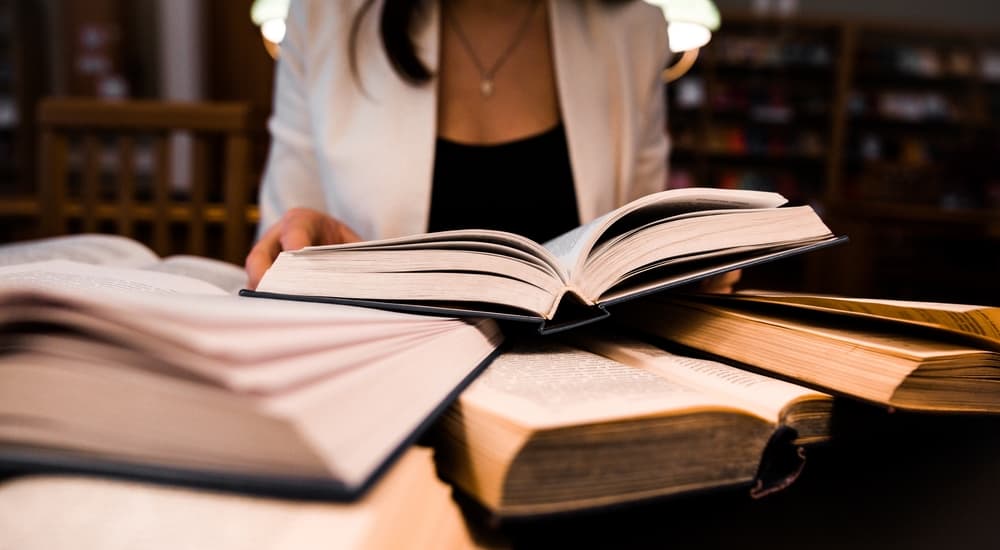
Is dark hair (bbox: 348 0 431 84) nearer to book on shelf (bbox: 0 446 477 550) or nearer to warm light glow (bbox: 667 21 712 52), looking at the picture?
book on shelf (bbox: 0 446 477 550)

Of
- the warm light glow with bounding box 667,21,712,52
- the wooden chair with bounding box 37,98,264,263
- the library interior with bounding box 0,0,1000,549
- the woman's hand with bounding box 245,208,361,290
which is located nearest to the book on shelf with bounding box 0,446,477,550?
the library interior with bounding box 0,0,1000,549

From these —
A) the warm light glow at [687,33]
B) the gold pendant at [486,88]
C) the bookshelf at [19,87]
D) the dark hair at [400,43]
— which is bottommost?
the bookshelf at [19,87]

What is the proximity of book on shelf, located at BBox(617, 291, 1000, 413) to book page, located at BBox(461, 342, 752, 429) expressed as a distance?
0.07 metres

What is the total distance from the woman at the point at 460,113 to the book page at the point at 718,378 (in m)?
0.50

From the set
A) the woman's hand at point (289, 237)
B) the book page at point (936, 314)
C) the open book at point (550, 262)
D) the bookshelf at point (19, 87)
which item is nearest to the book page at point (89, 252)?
the woman's hand at point (289, 237)

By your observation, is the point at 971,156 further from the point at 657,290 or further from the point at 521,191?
the point at 657,290

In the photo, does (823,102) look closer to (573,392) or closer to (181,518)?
(573,392)

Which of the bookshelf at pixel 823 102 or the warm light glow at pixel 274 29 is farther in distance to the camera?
the bookshelf at pixel 823 102

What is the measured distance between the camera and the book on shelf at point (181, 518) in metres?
0.17

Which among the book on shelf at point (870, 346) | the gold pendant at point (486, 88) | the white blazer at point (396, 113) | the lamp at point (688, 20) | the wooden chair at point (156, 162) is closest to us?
the book on shelf at point (870, 346)

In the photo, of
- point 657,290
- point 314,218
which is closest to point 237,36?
point 314,218

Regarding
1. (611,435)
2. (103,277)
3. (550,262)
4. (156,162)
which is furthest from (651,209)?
(156,162)

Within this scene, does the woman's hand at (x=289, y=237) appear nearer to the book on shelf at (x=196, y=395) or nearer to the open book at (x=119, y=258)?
the open book at (x=119, y=258)

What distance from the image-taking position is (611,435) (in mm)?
217
